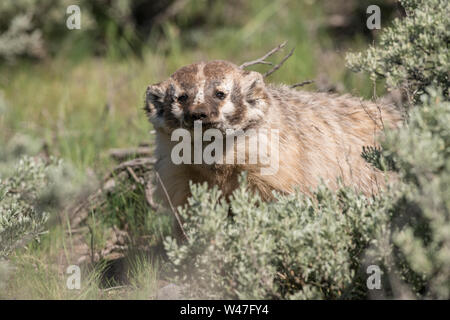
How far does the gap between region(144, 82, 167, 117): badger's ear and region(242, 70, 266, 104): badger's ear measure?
425 millimetres

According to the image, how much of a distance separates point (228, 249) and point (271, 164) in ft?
2.69

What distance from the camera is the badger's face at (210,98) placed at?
9.77 ft

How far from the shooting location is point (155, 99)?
3.27m

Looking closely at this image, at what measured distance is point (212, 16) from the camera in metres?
6.90

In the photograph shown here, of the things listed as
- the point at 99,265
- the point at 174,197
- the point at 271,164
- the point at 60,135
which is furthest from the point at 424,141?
the point at 60,135

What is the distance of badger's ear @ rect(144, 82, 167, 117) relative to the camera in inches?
127

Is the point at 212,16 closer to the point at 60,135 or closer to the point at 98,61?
the point at 98,61

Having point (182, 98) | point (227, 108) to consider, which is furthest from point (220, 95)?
point (182, 98)

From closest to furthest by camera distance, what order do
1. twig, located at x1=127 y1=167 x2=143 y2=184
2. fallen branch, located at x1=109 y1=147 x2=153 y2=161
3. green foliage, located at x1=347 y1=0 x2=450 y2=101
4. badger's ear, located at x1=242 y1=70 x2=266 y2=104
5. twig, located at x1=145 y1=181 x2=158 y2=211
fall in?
green foliage, located at x1=347 y1=0 x2=450 y2=101 < badger's ear, located at x1=242 y1=70 x2=266 y2=104 < twig, located at x1=145 y1=181 x2=158 y2=211 < twig, located at x1=127 y1=167 x2=143 y2=184 < fallen branch, located at x1=109 y1=147 x2=153 y2=161

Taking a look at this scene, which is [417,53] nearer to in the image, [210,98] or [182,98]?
[210,98]

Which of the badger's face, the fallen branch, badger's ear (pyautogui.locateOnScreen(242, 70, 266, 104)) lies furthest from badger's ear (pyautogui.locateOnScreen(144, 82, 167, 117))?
the fallen branch

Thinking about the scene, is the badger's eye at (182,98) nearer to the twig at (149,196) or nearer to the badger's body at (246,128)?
the badger's body at (246,128)

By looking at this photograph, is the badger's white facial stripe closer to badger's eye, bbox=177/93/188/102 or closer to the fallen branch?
badger's eye, bbox=177/93/188/102

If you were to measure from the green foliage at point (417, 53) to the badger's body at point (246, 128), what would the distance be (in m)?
0.25
